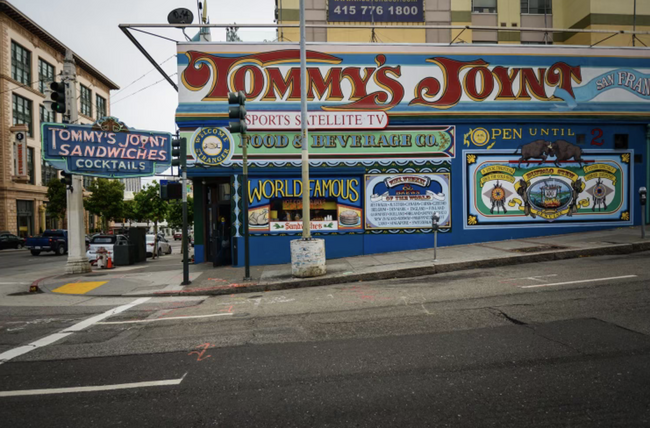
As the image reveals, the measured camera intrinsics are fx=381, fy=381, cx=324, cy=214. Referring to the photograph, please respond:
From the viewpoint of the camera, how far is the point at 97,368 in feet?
15.0

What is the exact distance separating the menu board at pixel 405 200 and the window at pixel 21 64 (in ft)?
162

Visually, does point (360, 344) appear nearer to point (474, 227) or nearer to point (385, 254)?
point (385, 254)

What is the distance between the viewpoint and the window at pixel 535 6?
23.6 metres

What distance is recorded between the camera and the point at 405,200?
44.7 ft

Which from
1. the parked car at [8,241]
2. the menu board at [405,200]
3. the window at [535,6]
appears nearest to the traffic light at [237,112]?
the menu board at [405,200]

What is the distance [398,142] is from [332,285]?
250 inches

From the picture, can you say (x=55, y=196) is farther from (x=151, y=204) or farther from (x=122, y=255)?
(x=122, y=255)

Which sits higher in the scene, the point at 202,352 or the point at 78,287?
the point at 202,352

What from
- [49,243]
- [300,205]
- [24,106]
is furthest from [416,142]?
[24,106]

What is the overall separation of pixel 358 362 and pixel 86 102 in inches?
2721

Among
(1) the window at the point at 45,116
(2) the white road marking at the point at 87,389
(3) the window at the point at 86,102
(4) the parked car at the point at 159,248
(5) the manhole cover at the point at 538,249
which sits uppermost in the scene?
(3) the window at the point at 86,102

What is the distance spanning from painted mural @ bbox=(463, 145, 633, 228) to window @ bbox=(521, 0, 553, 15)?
46.3 feet

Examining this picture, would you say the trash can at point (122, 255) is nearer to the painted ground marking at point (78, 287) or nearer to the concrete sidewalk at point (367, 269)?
the concrete sidewalk at point (367, 269)

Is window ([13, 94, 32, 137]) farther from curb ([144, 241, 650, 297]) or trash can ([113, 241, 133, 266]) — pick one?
curb ([144, 241, 650, 297])
